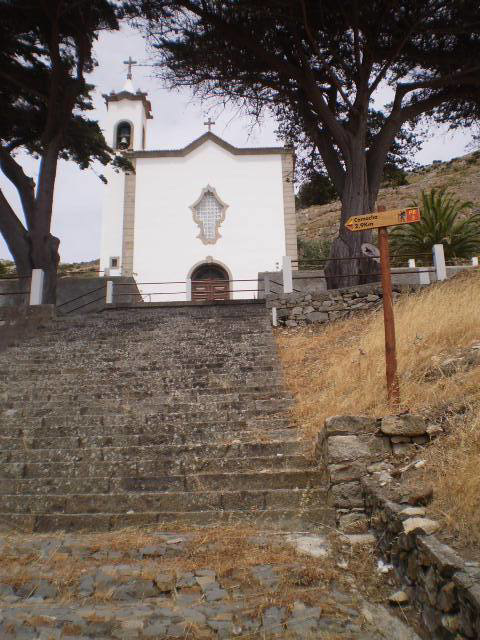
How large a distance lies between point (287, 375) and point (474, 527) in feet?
16.5

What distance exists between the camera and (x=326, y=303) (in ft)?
36.4

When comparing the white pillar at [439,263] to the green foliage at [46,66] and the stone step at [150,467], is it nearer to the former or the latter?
the stone step at [150,467]

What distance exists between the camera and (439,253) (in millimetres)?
11648

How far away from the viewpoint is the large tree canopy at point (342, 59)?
11.7 meters

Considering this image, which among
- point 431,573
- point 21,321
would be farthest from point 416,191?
point 431,573

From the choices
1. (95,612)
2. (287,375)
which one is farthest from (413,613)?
(287,375)

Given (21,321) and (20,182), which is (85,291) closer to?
(20,182)

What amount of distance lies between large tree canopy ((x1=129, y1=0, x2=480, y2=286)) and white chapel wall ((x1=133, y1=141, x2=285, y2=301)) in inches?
240

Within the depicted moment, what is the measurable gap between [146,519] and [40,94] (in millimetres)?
11929

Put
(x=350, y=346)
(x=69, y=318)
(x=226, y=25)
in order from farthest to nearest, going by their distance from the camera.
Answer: (x=226, y=25)
(x=69, y=318)
(x=350, y=346)

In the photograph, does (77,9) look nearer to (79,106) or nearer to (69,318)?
(79,106)

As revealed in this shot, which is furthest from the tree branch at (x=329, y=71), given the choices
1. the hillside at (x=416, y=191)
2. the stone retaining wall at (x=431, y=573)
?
the hillside at (x=416, y=191)

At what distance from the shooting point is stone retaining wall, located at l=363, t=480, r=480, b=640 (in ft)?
7.58

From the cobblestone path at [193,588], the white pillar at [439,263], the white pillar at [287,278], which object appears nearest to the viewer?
the cobblestone path at [193,588]
